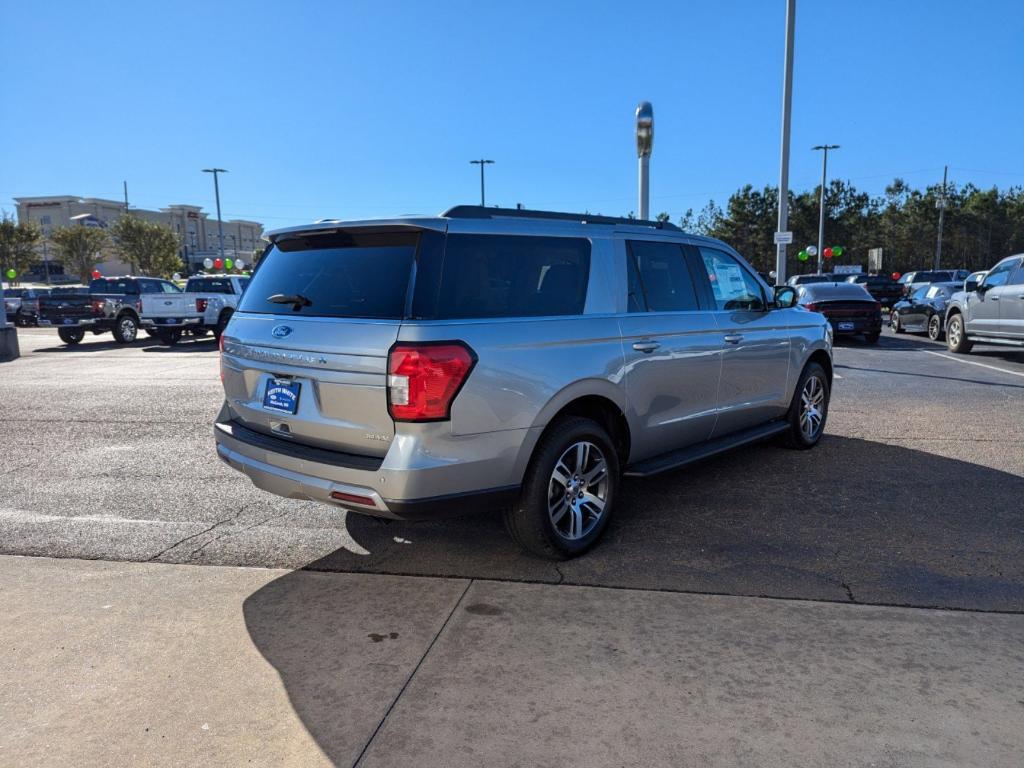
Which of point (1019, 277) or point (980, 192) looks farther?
point (980, 192)

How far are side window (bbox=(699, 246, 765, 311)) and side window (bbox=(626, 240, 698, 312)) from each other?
1.11ft

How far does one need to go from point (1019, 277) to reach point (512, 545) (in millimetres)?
12746

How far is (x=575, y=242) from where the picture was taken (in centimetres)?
446

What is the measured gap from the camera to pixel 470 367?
355 cm

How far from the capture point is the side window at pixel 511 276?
3.74 m

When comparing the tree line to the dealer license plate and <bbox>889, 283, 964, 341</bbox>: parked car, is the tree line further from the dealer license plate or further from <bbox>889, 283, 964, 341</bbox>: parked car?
the dealer license plate

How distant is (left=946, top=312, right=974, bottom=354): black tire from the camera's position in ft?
49.4

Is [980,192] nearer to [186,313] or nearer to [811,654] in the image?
[186,313]

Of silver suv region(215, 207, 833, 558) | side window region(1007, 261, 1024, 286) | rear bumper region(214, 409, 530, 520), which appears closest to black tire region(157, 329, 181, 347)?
silver suv region(215, 207, 833, 558)

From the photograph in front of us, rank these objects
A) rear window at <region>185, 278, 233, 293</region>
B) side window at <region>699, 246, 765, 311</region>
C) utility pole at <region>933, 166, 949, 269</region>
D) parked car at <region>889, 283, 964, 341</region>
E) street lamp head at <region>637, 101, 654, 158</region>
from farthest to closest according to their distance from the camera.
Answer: utility pole at <region>933, 166, 949, 269</region> < rear window at <region>185, 278, 233, 293</region> < parked car at <region>889, 283, 964, 341</region> < street lamp head at <region>637, 101, 654, 158</region> < side window at <region>699, 246, 765, 311</region>

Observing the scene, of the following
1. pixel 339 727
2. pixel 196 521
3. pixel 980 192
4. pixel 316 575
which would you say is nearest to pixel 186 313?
pixel 196 521

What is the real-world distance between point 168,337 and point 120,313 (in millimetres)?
1387

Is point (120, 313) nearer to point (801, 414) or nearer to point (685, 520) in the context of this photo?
point (801, 414)

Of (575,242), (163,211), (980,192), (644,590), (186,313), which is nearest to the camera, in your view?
(644,590)
